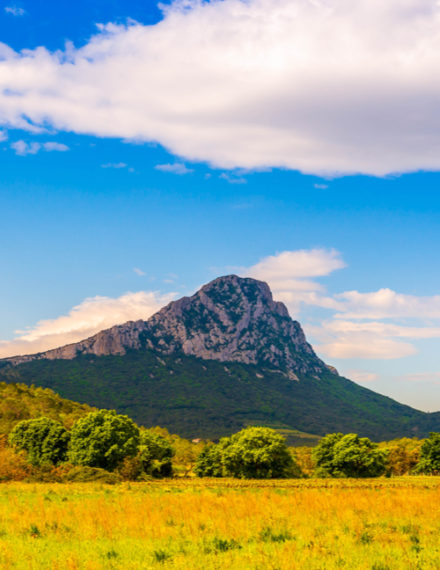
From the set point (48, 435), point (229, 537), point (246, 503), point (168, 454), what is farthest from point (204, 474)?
point (229, 537)

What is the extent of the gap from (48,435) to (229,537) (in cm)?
8165

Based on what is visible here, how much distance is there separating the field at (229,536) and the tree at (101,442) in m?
58.8

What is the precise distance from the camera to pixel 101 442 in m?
79.9

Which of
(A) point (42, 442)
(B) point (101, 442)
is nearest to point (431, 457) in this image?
(B) point (101, 442)

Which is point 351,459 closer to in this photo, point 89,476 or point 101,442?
point 101,442

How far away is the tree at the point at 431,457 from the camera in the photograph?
354ft

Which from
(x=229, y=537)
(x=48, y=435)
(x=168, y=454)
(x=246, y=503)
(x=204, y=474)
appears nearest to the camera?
(x=229, y=537)

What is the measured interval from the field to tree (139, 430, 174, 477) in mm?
73404

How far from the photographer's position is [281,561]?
12898mm

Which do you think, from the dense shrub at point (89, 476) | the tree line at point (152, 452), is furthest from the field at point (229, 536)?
the tree line at point (152, 452)

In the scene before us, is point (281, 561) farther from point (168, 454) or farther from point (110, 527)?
point (168, 454)

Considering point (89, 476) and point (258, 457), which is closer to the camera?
point (89, 476)

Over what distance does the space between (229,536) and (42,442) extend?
8167 centimetres

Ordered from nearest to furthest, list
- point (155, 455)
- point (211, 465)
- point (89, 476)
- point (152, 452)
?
point (89, 476)
point (211, 465)
point (152, 452)
point (155, 455)
